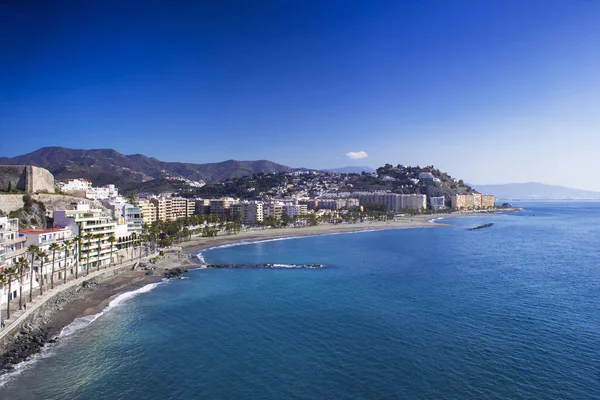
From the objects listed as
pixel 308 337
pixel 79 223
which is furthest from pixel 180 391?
pixel 79 223

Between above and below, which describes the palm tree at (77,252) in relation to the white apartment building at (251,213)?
below

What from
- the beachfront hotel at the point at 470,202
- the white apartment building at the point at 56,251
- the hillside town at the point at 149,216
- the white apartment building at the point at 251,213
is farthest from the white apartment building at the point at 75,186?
the beachfront hotel at the point at 470,202

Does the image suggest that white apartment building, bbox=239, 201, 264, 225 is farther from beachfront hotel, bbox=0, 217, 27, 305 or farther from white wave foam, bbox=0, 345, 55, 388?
white wave foam, bbox=0, 345, 55, 388

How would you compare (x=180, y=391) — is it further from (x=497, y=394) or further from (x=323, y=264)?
(x=323, y=264)

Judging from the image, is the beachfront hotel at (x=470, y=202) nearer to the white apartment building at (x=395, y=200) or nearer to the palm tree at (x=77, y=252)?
the white apartment building at (x=395, y=200)

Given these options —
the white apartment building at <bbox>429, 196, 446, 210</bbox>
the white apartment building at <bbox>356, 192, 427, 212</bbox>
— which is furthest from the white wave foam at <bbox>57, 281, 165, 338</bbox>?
the white apartment building at <bbox>429, 196, 446, 210</bbox>
